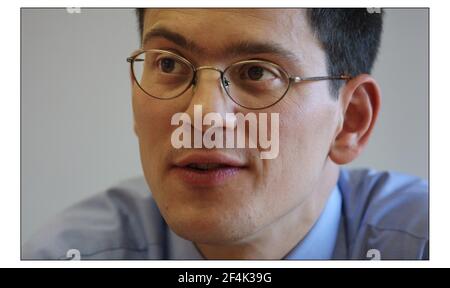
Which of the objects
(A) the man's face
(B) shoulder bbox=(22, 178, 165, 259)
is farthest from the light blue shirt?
(A) the man's face

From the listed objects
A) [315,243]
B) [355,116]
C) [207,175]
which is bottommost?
[315,243]

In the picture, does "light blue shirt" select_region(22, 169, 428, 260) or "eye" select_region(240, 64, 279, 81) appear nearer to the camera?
"eye" select_region(240, 64, 279, 81)

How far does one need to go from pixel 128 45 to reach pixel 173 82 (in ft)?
0.48

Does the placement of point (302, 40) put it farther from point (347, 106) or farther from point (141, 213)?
point (141, 213)

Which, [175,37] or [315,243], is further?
[315,243]

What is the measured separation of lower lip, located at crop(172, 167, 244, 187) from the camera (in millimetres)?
1085

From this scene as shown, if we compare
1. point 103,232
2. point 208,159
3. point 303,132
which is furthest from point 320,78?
point 103,232

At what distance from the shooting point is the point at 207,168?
3.61 feet

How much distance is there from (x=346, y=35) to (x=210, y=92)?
0.92 ft

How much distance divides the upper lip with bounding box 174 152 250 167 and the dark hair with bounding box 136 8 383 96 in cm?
22

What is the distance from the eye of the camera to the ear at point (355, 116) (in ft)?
3.72

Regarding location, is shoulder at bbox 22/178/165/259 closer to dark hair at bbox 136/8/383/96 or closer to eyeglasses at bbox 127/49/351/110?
eyeglasses at bbox 127/49/351/110

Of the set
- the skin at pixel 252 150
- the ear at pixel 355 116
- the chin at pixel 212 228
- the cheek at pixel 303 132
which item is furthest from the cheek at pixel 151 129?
the ear at pixel 355 116

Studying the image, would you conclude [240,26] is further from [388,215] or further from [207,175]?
[388,215]
